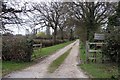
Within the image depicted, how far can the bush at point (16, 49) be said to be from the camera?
17281 mm

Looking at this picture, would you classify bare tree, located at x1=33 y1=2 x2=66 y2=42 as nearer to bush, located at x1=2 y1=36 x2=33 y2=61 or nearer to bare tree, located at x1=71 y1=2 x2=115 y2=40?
bare tree, located at x1=71 y1=2 x2=115 y2=40

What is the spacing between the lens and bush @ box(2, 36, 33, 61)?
17.3 meters

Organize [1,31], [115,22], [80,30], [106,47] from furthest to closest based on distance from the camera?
1. [80,30]
2. [115,22]
3. [1,31]
4. [106,47]

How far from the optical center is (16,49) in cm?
1733

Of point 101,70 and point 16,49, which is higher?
point 16,49

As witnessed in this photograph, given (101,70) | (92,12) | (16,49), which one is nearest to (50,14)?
(92,12)

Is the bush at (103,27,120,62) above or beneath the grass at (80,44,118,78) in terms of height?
above

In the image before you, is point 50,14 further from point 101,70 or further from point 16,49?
point 101,70

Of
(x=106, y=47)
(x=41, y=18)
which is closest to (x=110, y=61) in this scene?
(x=106, y=47)

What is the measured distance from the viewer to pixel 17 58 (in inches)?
681

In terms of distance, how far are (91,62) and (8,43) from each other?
244 inches

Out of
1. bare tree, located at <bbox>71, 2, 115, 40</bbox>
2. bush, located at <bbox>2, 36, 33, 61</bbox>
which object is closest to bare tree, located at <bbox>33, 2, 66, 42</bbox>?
bare tree, located at <bbox>71, 2, 115, 40</bbox>

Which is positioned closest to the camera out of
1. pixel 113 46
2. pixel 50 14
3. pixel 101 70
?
pixel 101 70

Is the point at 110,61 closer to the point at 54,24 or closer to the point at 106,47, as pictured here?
the point at 106,47
